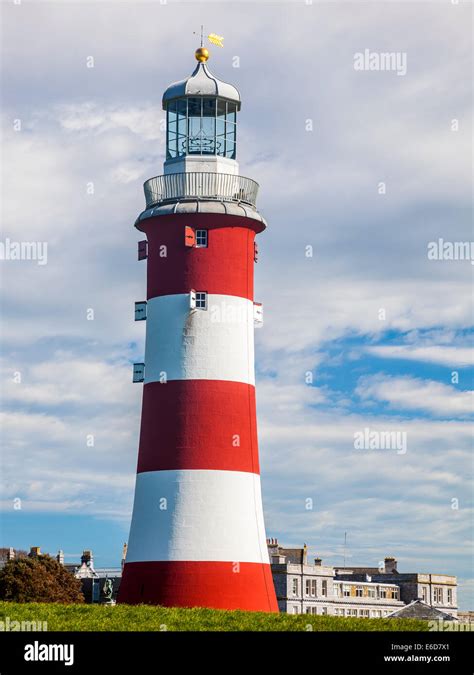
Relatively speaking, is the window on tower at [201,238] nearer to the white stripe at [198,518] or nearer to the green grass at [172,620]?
the white stripe at [198,518]

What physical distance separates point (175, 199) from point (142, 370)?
7.67m

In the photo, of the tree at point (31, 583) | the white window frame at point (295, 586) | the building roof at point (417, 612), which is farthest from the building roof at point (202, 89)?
the white window frame at point (295, 586)

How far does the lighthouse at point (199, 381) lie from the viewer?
2136 inches

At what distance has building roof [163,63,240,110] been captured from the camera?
57562 mm

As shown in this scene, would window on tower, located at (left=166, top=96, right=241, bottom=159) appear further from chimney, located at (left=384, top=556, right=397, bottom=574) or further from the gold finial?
chimney, located at (left=384, top=556, right=397, bottom=574)

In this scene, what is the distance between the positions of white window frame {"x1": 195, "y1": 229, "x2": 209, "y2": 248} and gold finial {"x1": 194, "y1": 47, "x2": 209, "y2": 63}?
795 centimetres

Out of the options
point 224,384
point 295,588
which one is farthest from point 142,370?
point 295,588

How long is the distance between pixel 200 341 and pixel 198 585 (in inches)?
Answer: 402

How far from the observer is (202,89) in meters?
57.7

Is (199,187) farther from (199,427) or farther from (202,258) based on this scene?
(199,427)

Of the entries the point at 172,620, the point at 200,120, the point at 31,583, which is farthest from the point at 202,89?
the point at 31,583

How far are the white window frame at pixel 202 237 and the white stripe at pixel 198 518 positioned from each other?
9.77 metres
